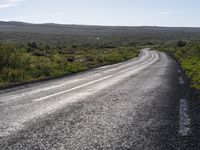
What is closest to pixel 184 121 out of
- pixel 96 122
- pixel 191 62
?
pixel 96 122

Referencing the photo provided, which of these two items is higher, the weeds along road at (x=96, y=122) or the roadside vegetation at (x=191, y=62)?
the weeds along road at (x=96, y=122)

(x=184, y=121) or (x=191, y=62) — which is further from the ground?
(x=184, y=121)

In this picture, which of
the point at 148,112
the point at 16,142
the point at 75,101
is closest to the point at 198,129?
the point at 148,112

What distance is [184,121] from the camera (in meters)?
5.97

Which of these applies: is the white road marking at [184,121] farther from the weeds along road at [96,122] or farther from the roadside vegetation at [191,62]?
the roadside vegetation at [191,62]

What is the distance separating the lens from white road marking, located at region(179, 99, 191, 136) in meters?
5.18

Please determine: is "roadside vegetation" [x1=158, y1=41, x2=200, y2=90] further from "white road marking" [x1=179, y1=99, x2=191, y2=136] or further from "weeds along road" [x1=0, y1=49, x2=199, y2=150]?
"weeds along road" [x1=0, y1=49, x2=199, y2=150]

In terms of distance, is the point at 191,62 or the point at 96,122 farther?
the point at 191,62

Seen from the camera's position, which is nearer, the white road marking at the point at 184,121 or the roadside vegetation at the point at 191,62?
the white road marking at the point at 184,121

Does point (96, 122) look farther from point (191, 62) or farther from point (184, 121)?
point (191, 62)

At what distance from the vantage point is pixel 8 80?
14.7 meters

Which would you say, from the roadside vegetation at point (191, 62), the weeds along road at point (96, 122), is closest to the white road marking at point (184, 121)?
the weeds along road at point (96, 122)

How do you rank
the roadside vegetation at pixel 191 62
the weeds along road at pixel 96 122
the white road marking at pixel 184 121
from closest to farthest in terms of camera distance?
the weeds along road at pixel 96 122 < the white road marking at pixel 184 121 < the roadside vegetation at pixel 191 62

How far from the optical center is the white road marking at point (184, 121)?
5.18 metres
